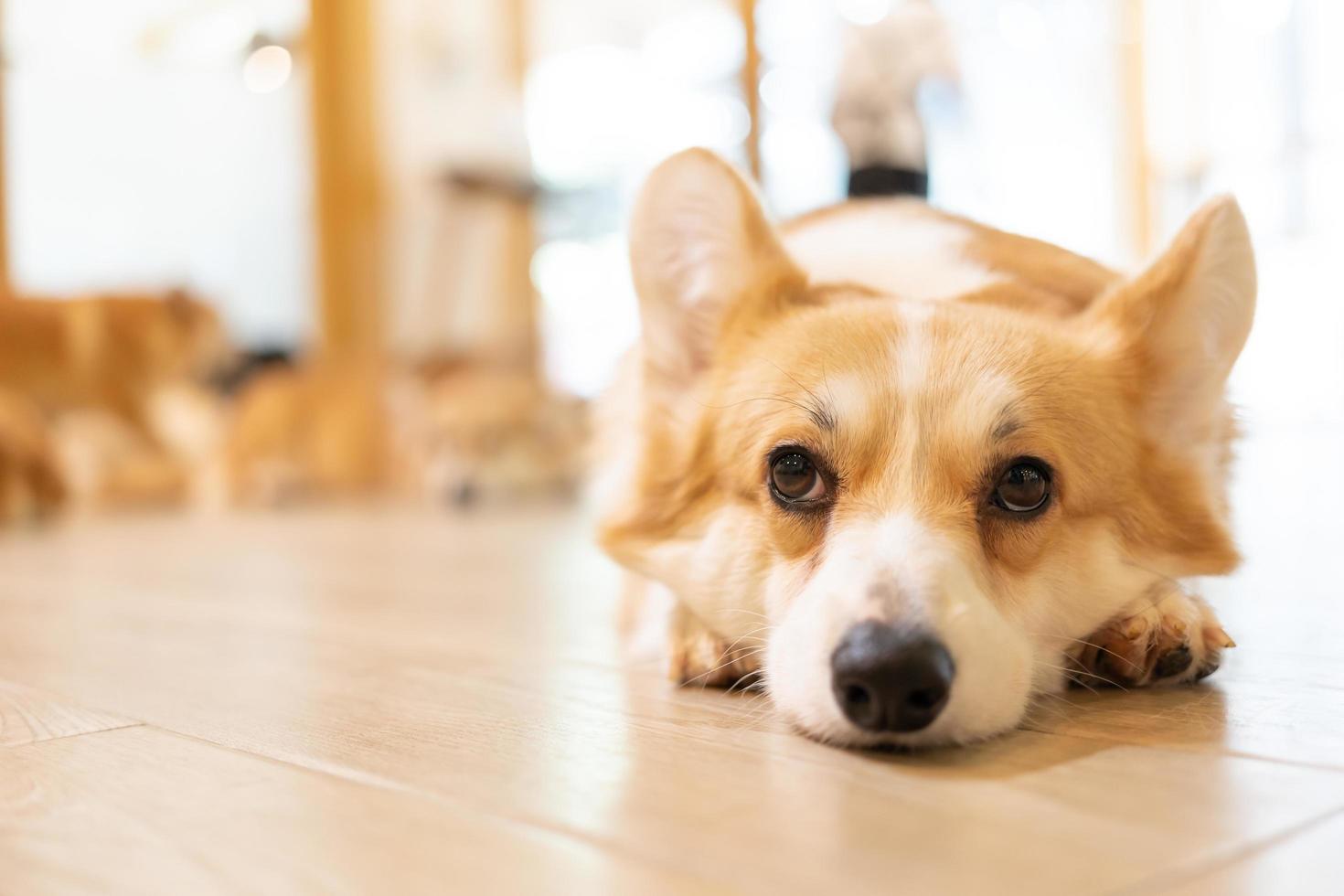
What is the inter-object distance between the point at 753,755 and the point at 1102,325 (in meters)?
→ 0.63

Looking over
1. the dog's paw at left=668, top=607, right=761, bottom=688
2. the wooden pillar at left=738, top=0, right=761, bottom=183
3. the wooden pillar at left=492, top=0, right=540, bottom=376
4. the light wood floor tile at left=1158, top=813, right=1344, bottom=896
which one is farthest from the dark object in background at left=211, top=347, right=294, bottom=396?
the light wood floor tile at left=1158, top=813, right=1344, bottom=896

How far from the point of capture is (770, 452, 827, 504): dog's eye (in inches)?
50.3

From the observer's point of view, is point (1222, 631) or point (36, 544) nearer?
point (1222, 631)

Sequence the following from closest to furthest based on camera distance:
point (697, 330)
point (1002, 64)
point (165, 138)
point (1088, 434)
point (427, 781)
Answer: point (427, 781) < point (1088, 434) < point (697, 330) < point (165, 138) < point (1002, 64)

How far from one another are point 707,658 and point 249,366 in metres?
5.55

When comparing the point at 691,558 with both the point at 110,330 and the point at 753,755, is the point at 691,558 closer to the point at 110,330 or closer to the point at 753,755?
the point at 753,755

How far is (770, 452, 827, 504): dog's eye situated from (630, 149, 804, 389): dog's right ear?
0.25 meters

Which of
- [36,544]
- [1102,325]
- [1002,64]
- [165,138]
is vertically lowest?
[36,544]

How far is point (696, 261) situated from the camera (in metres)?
1.53

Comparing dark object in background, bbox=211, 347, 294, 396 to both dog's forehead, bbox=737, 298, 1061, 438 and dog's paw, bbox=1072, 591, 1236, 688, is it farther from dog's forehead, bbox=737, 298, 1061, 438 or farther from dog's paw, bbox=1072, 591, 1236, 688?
dog's paw, bbox=1072, 591, 1236, 688

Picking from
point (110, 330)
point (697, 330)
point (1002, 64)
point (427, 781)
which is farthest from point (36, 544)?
point (1002, 64)

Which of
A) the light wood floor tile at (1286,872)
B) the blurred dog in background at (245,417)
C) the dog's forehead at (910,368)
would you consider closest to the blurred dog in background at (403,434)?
the blurred dog in background at (245,417)

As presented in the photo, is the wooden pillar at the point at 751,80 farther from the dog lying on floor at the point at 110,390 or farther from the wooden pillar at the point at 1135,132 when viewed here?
the dog lying on floor at the point at 110,390

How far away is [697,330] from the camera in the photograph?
1.55 meters
